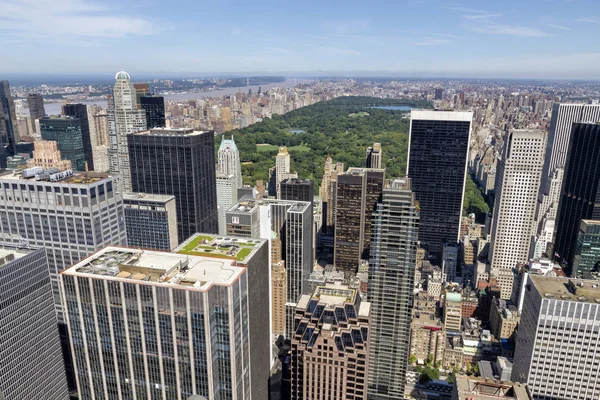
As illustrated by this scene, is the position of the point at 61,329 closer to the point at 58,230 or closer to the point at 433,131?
the point at 58,230

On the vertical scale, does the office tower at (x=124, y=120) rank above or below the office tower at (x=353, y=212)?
above

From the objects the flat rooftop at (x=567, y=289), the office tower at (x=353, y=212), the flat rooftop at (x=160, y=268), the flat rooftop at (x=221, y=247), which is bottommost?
the office tower at (x=353, y=212)

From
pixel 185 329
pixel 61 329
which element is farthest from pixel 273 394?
pixel 185 329

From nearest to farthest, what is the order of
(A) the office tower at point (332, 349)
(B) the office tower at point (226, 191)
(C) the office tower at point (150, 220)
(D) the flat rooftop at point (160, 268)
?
(D) the flat rooftop at point (160, 268), (A) the office tower at point (332, 349), (C) the office tower at point (150, 220), (B) the office tower at point (226, 191)

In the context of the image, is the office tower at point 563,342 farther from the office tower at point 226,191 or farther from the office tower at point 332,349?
the office tower at point 226,191

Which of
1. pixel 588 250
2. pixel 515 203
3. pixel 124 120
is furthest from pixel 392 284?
pixel 124 120

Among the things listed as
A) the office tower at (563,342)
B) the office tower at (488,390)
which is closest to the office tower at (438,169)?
the office tower at (563,342)
